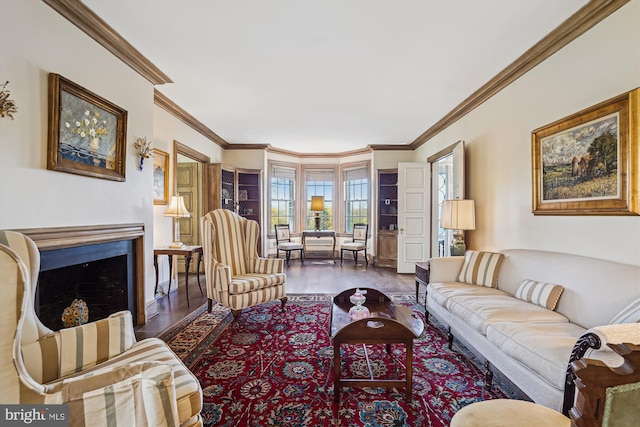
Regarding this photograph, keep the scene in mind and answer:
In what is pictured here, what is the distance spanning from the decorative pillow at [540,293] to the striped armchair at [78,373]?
2464mm

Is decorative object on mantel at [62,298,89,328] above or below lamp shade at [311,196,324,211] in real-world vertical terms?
below

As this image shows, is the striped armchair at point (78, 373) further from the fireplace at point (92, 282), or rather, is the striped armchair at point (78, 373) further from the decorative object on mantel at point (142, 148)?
the decorative object on mantel at point (142, 148)

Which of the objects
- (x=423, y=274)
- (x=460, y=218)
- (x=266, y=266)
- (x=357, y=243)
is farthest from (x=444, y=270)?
(x=357, y=243)

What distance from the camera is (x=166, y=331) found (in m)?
2.95

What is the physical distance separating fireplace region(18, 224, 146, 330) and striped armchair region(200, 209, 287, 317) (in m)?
0.70

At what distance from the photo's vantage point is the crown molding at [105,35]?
2.16 m

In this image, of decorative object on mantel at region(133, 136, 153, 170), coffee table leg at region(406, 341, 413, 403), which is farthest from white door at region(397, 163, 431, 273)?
decorative object on mantel at region(133, 136, 153, 170)

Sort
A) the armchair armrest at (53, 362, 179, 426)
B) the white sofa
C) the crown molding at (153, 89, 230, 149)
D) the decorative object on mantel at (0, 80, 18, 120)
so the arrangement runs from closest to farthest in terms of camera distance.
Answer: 1. the armchair armrest at (53, 362, 179, 426)
2. the white sofa
3. the decorative object on mantel at (0, 80, 18, 120)
4. the crown molding at (153, 89, 230, 149)

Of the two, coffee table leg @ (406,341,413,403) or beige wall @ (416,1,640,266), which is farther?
beige wall @ (416,1,640,266)

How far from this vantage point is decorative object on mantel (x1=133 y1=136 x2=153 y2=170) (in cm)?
308

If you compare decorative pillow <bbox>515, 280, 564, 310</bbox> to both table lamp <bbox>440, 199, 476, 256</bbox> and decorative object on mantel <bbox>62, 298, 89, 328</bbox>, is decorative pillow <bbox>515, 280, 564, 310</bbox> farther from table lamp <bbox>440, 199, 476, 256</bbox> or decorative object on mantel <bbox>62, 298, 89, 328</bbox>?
decorative object on mantel <bbox>62, 298, 89, 328</bbox>

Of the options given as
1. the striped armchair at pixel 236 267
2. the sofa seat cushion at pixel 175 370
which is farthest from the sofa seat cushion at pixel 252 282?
the sofa seat cushion at pixel 175 370

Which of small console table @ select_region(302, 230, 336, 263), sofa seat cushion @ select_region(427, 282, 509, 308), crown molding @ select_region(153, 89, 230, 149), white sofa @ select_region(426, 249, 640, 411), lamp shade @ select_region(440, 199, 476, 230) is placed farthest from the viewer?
small console table @ select_region(302, 230, 336, 263)

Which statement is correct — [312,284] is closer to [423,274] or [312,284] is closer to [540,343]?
[423,274]
